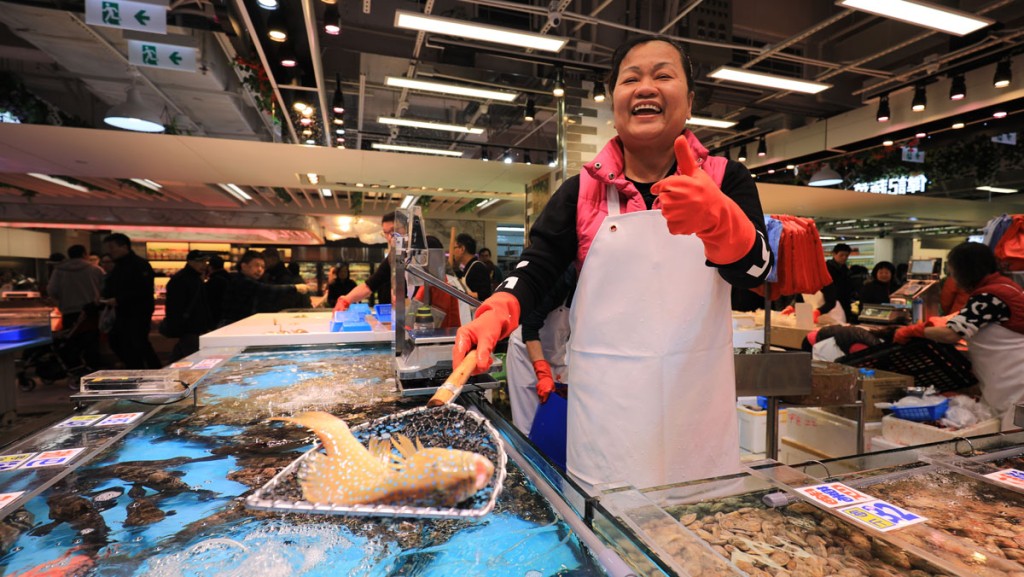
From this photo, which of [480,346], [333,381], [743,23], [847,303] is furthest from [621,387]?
[847,303]

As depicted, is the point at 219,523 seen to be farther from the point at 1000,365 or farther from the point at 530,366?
the point at 1000,365

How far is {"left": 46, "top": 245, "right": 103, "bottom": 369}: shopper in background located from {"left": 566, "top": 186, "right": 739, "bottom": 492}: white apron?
717 centimetres

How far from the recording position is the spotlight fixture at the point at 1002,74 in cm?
506

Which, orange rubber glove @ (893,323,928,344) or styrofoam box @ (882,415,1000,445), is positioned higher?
orange rubber glove @ (893,323,928,344)

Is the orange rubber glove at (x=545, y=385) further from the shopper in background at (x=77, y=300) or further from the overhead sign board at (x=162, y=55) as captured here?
the shopper in background at (x=77, y=300)

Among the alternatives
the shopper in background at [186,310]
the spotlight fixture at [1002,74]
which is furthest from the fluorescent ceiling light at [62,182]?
the spotlight fixture at [1002,74]

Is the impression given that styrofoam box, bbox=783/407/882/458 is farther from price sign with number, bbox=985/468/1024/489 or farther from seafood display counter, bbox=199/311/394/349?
seafood display counter, bbox=199/311/394/349

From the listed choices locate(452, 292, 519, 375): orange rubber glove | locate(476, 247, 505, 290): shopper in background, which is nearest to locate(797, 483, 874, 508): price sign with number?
locate(452, 292, 519, 375): orange rubber glove

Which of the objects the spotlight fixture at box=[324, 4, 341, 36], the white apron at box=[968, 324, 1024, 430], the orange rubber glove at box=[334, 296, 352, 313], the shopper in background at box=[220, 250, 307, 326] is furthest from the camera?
the shopper in background at box=[220, 250, 307, 326]

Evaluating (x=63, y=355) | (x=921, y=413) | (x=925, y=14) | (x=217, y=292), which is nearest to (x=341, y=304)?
(x=921, y=413)

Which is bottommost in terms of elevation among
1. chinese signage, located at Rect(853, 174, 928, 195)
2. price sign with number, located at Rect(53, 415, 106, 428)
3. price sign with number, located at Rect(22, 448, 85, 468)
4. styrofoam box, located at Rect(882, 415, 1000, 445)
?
styrofoam box, located at Rect(882, 415, 1000, 445)

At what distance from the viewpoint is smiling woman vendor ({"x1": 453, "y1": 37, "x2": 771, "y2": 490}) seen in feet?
4.12

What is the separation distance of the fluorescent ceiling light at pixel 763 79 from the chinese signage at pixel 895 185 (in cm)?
441

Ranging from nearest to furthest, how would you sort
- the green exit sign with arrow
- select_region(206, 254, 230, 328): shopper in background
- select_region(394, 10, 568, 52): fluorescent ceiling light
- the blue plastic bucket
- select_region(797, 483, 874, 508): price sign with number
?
select_region(797, 483, 874, 508): price sign with number < the blue plastic bucket < the green exit sign with arrow < select_region(394, 10, 568, 52): fluorescent ceiling light < select_region(206, 254, 230, 328): shopper in background
